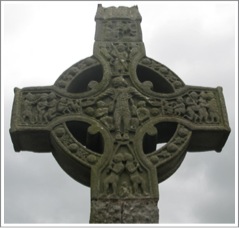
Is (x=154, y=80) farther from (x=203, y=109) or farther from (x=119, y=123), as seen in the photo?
(x=119, y=123)

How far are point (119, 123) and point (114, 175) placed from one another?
2.49 ft

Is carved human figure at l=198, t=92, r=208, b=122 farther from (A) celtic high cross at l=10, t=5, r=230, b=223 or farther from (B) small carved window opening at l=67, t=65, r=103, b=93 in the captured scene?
(B) small carved window opening at l=67, t=65, r=103, b=93

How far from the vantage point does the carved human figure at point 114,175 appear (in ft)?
15.9

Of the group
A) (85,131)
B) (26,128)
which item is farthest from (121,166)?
(26,128)

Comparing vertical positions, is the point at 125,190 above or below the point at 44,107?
below

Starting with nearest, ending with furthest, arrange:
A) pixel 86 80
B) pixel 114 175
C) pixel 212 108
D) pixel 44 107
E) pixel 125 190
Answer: pixel 125 190 < pixel 114 175 < pixel 44 107 < pixel 212 108 < pixel 86 80

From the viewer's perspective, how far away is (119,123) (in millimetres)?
5441

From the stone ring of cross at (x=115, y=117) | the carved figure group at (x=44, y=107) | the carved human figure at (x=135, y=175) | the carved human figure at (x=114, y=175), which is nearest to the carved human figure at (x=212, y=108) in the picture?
the stone ring of cross at (x=115, y=117)

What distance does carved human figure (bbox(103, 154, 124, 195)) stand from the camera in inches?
191

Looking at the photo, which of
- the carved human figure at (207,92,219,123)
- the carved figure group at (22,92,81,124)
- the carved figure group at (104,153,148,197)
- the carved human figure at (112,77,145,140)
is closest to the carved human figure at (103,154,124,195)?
the carved figure group at (104,153,148,197)

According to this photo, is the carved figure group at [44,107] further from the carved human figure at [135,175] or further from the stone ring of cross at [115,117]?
the carved human figure at [135,175]

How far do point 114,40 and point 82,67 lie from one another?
756 mm

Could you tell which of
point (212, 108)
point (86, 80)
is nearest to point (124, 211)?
point (212, 108)

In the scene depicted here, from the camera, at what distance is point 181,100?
19.4ft
